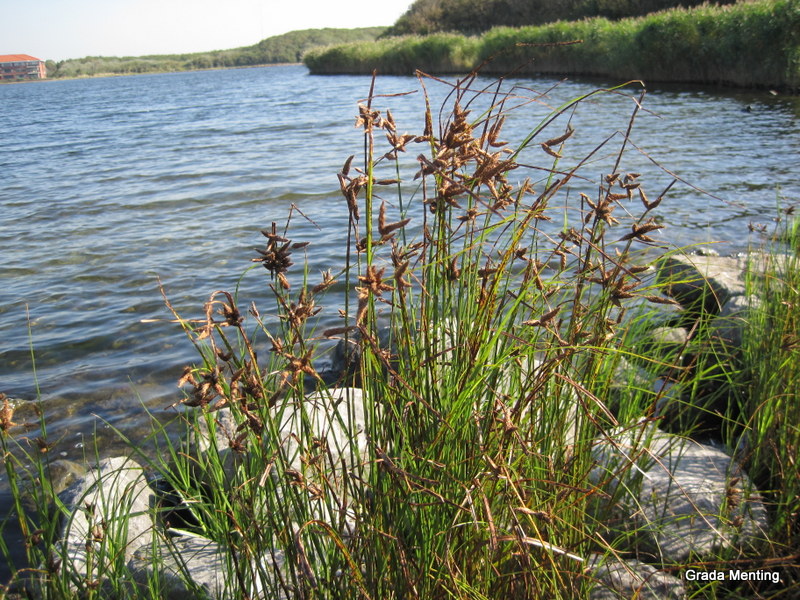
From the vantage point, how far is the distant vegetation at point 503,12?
113 feet

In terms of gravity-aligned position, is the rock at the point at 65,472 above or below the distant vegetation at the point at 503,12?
below

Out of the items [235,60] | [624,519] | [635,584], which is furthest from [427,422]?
[235,60]

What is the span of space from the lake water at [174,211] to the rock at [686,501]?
105cm

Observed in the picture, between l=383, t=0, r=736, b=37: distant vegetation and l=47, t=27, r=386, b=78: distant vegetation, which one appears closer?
l=383, t=0, r=736, b=37: distant vegetation

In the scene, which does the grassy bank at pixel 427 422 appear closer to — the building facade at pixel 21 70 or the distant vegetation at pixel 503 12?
the distant vegetation at pixel 503 12

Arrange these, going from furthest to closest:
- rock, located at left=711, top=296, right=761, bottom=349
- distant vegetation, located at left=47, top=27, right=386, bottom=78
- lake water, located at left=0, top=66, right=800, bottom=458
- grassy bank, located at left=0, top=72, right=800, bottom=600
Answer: distant vegetation, located at left=47, top=27, right=386, bottom=78 < lake water, located at left=0, top=66, right=800, bottom=458 < rock, located at left=711, top=296, right=761, bottom=349 < grassy bank, located at left=0, top=72, right=800, bottom=600

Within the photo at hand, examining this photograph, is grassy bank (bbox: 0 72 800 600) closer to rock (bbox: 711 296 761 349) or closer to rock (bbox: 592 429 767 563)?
rock (bbox: 592 429 767 563)

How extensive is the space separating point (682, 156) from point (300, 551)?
10981 millimetres

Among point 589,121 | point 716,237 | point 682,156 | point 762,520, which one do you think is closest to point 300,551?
point 762,520

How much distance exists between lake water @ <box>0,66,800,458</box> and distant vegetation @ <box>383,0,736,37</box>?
1908 cm

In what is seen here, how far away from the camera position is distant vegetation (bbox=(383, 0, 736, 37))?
113 feet

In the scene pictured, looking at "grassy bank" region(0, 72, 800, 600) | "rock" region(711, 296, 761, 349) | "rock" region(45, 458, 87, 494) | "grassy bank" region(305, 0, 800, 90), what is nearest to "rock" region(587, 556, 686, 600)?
"grassy bank" region(0, 72, 800, 600)

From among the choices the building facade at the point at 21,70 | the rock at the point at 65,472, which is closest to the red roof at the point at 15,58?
the building facade at the point at 21,70

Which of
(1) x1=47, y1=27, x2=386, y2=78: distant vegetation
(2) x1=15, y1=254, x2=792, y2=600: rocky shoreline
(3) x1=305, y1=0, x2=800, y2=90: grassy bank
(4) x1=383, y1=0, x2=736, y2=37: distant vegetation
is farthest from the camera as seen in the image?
(1) x1=47, y1=27, x2=386, y2=78: distant vegetation
